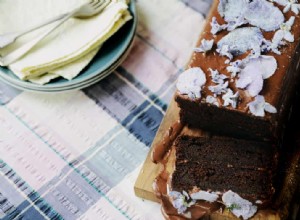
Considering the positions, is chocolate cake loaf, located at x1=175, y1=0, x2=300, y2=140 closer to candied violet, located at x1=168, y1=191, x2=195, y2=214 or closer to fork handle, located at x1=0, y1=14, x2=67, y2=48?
candied violet, located at x1=168, y1=191, x2=195, y2=214

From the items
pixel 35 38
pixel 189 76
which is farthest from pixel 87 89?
pixel 189 76

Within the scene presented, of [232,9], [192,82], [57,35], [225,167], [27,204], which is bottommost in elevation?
[27,204]

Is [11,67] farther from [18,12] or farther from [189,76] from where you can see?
[189,76]

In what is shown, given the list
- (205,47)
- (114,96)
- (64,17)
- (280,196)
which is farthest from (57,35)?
(280,196)

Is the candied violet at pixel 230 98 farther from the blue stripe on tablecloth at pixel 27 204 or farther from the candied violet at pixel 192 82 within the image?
the blue stripe on tablecloth at pixel 27 204

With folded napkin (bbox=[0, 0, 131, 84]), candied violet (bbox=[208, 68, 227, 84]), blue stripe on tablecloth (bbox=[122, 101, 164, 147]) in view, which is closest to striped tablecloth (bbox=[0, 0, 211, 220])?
blue stripe on tablecloth (bbox=[122, 101, 164, 147])

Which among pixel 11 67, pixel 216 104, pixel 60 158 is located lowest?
pixel 60 158

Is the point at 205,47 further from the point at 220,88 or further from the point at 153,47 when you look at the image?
the point at 153,47
